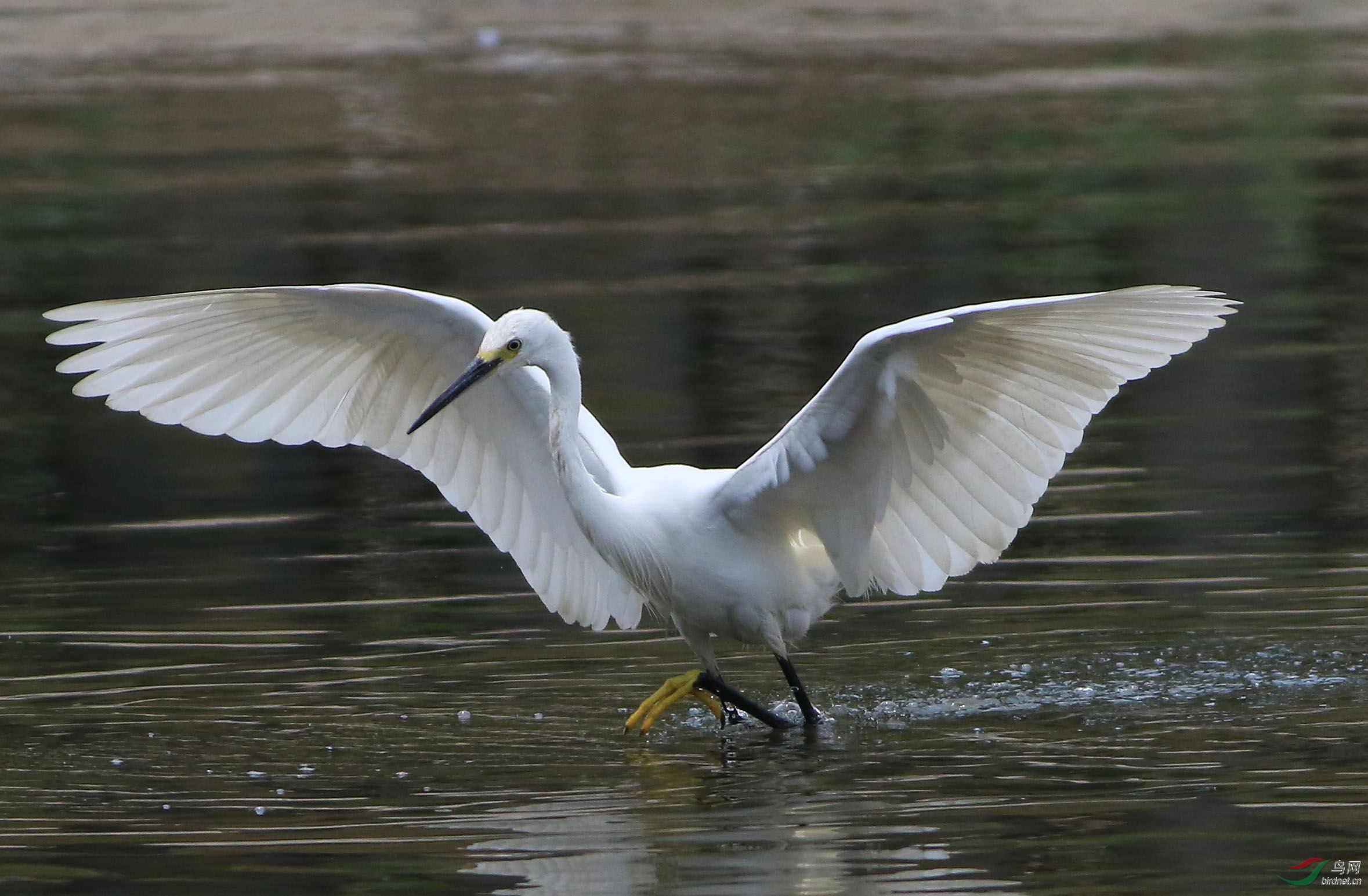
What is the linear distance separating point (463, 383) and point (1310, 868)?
286 centimetres

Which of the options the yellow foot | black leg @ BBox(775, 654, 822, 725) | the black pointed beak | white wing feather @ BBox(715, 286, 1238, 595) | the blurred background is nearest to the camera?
the blurred background

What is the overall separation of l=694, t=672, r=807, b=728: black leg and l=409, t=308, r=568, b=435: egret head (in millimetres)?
1190

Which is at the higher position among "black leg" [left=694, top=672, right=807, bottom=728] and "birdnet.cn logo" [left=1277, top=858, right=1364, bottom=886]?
"birdnet.cn logo" [left=1277, top=858, right=1364, bottom=886]

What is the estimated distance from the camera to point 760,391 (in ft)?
37.6

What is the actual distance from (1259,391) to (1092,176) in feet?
25.0

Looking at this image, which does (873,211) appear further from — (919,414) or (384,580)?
(919,414)

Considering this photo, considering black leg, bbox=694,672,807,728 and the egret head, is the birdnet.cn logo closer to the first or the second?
black leg, bbox=694,672,807,728

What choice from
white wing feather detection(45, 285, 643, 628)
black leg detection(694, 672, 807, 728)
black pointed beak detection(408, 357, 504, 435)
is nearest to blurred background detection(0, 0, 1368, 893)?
black leg detection(694, 672, 807, 728)

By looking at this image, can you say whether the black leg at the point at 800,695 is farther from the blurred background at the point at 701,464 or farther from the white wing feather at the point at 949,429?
the white wing feather at the point at 949,429

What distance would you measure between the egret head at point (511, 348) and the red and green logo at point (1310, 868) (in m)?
2.70

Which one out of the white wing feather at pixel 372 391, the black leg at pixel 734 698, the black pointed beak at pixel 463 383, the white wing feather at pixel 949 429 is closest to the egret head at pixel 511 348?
the black pointed beak at pixel 463 383

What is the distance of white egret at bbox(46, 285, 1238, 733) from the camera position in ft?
20.6

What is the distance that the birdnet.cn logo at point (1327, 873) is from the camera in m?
5.10

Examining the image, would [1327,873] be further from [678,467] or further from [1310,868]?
[678,467]
